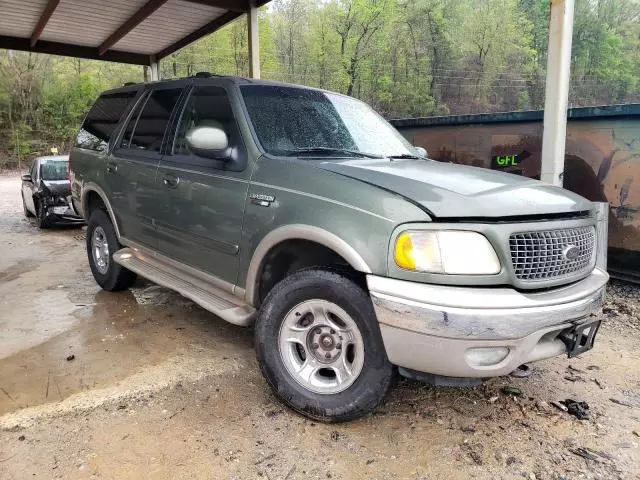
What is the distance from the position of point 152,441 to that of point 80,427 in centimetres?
46

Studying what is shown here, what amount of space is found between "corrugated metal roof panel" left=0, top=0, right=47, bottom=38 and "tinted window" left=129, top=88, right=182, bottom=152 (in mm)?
5379

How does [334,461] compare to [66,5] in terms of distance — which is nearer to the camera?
[334,461]

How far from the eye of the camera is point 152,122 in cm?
421

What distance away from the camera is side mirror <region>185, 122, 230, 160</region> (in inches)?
121

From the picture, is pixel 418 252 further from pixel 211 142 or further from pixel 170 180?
pixel 170 180

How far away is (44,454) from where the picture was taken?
2428 mm

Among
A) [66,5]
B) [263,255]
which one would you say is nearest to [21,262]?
[66,5]

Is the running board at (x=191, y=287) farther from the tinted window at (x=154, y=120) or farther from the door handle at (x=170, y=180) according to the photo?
the tinted window at (x=154, y=120)

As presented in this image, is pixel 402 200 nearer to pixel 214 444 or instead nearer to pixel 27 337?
pixel 214 444

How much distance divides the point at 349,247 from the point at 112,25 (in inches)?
355

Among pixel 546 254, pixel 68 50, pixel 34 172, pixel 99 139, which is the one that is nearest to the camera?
pixel 546 254

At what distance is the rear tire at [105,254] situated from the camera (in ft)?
15.9

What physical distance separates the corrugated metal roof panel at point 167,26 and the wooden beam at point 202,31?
8 centimetres

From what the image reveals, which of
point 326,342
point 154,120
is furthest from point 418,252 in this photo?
point 154,120
